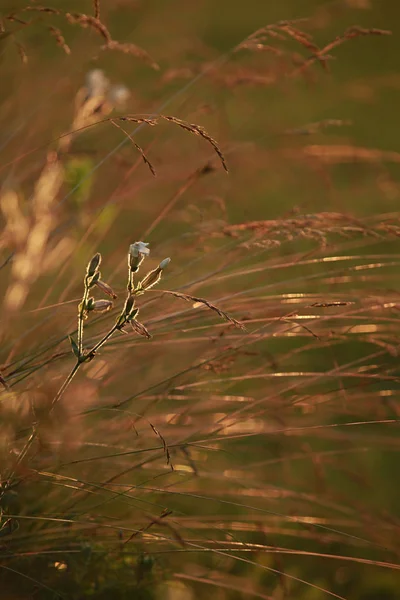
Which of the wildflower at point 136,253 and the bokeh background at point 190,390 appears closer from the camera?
the wildflower at point 136,253

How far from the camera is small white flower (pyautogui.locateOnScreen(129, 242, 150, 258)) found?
1.20 meters

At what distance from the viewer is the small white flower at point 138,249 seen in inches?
47.2

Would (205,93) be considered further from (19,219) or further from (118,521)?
(118,521)

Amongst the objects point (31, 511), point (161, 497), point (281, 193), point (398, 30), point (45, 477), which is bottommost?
point (398, 30)

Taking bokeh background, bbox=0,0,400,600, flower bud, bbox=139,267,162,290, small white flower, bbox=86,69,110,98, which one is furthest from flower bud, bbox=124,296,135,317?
small white flower, bbox=86,69,110,98

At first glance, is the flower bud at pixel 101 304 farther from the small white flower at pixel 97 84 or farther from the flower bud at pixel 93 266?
the small white flower at pixel 97 84

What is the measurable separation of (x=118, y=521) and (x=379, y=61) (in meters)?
6.35

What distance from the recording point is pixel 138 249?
4.01 feet

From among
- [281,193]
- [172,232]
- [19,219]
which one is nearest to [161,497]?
[19,219]

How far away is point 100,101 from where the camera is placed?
204cm

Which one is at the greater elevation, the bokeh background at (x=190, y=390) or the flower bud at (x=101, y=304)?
the flower bud at (x=101, y=304)

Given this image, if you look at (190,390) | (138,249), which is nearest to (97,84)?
(190,390)

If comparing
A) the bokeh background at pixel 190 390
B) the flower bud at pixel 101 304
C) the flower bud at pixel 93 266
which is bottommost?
the bokeh background at pixel 190 390

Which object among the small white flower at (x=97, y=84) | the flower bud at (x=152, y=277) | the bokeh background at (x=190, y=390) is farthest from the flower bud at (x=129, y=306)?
the small white flower at (x=97, y=84)
